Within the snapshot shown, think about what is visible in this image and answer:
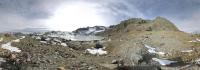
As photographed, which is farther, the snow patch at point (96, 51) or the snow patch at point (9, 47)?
the snow patch at point (96, 51)

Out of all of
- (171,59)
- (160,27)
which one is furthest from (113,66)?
(160,27)

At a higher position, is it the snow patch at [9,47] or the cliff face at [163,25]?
the cliff face at [163,25]

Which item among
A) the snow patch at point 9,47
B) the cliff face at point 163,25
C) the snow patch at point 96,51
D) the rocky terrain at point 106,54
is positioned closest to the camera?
the rocky terrain at point 106,54

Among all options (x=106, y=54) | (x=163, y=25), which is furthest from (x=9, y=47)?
(x=163, y=25)

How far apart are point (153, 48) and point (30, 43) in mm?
23046

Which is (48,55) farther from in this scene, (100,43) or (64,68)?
(100,43)

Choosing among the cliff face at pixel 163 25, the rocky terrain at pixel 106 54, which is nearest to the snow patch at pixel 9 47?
the rocky terrain at pixel 106 54

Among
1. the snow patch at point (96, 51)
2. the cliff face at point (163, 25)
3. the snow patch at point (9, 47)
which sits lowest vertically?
the snow patch at point (96, 51)

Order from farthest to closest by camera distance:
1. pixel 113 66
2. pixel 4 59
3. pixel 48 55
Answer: pixel 48 55 < pixel 113 66 < pixel 4 59

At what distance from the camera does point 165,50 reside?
77750 millimetres

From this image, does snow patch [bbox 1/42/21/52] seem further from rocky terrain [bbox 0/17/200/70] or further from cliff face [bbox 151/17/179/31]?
cliff face [bbox 151/17/179/31]

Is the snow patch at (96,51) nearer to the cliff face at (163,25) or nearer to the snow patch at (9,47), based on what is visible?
the snow patch at (9,47)

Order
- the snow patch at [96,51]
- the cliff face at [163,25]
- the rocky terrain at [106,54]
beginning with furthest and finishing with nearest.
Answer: the cliff face at [163,25]
the snow patch at [96,51]
the rocky terrain at [106,54]

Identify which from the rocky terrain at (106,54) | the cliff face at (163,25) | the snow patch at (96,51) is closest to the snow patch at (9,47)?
the rocky terrain at (106,54)
